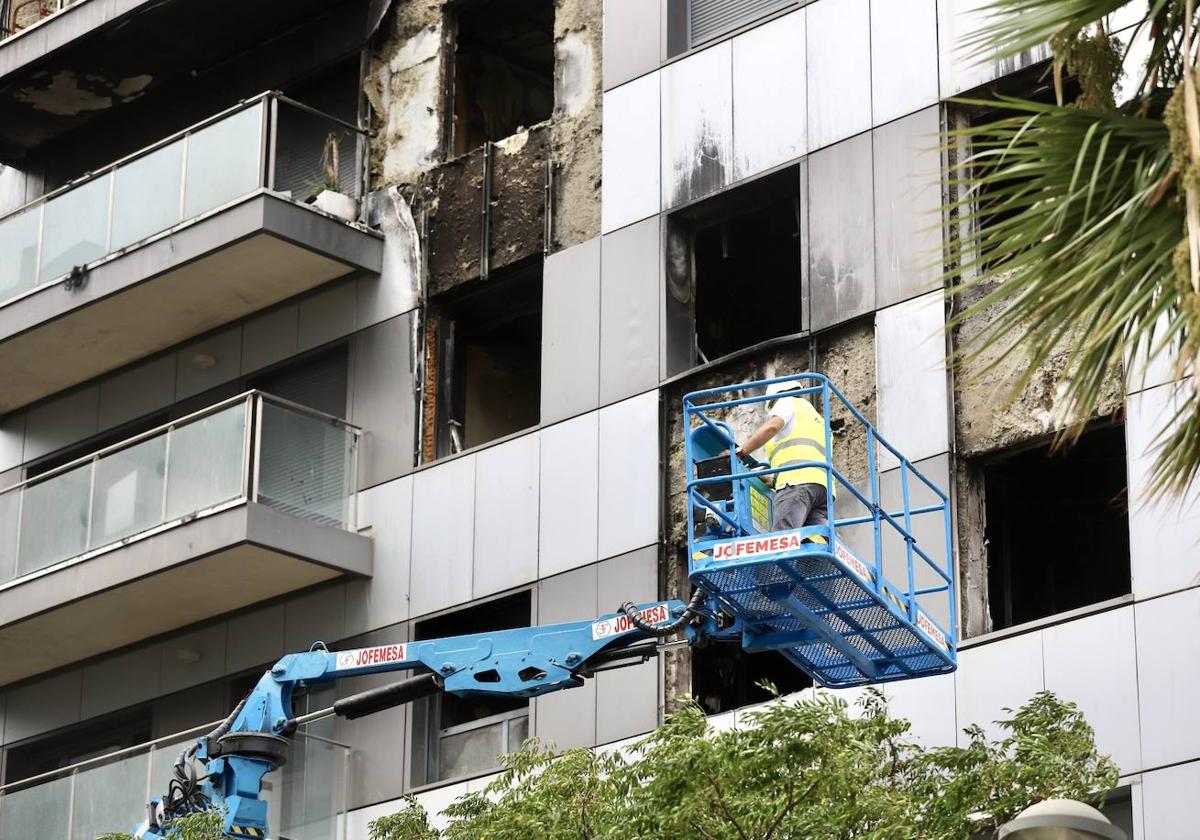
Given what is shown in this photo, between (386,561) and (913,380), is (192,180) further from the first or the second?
(913,380)

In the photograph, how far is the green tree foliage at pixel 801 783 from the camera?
50.9 feet

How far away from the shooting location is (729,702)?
78.0ft

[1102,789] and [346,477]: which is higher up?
[346,477]

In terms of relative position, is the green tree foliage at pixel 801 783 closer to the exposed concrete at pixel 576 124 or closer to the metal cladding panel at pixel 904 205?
the metal cladding panel at pixel 904 205

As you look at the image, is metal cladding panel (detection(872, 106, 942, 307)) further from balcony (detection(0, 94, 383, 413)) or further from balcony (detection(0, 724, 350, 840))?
balcony (detection(0, 724, 350, 840))

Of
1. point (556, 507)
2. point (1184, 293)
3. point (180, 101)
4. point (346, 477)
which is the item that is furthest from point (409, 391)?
point (1184, 293)

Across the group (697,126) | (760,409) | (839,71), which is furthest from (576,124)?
(760,409)

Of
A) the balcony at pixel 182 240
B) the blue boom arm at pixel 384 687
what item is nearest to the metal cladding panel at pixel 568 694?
the blue boom arm at pixel 384 687

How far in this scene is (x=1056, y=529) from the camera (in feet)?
76.6

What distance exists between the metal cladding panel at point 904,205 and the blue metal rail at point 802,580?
3523mm

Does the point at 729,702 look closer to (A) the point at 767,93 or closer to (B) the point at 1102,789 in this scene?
(A) the point at 767,93

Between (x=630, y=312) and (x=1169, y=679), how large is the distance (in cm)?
771

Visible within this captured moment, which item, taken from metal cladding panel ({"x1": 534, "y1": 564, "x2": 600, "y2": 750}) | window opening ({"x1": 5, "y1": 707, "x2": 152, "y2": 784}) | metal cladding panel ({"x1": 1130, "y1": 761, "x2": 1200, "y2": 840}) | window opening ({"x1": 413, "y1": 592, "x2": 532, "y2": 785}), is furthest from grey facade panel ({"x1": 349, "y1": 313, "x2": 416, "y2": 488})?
metal cladding panel ({"x1": 1130, "y1": 761, "x2": 1200, "y2": 840})

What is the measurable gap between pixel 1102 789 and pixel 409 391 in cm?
1209
